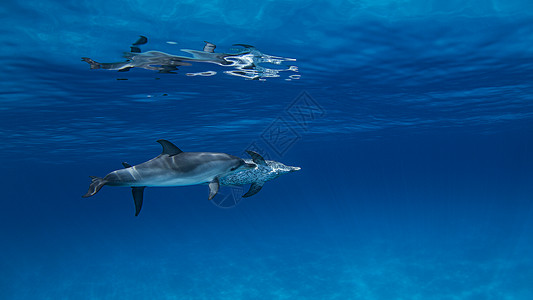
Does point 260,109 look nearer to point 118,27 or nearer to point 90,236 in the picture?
point 118,27

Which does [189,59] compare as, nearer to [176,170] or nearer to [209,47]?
[209,47]

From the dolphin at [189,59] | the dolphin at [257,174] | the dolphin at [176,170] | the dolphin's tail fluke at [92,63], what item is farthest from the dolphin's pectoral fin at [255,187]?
the dolphin's tail fluke at [92,63]

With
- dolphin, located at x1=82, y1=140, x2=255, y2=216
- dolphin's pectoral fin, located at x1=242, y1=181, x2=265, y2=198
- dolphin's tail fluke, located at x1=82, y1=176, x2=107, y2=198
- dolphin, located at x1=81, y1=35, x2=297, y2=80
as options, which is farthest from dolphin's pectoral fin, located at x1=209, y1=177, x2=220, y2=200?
dolphin, located at x1=81, y1=35, x2=297, y2=80

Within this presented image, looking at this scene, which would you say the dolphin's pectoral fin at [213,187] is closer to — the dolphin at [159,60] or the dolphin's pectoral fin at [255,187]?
the dolphin's pectoral fin at [255,187]

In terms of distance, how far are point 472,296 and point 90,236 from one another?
4091cm

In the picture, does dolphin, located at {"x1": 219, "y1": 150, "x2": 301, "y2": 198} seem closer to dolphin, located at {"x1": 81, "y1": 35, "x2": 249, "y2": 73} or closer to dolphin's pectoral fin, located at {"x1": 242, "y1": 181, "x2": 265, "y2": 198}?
dolphin's pectoral fin, located at {"x1": 242, "y1": 181, "x2": 265, "y2": 198}

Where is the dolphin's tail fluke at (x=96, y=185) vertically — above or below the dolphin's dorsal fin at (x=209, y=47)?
below

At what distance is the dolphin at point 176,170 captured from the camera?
15.4ft

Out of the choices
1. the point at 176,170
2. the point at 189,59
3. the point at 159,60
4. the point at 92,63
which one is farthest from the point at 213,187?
the point at 92,63

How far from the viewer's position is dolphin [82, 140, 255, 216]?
468 centimetres

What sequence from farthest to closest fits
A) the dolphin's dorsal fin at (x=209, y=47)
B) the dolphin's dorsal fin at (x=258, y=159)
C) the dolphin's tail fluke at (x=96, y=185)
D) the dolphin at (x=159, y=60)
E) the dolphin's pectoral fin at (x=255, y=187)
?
the dolphin at (x=159, y=60)
the dolphin's dorsal fin at (x=209, y=47)
the dolphin's pectoral fin at (x=255, y=187)
the dolphin's dorsal fin at (x=258, y=159)
the dolphin's tail fluke at (x=96, y=185)

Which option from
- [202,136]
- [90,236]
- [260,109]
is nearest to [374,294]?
[260,109]

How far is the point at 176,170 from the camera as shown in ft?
16.0

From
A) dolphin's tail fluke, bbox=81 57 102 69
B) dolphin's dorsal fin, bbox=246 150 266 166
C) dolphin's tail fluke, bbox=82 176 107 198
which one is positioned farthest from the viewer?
dolphin's tail fluke, bbox=81 57 102 69
